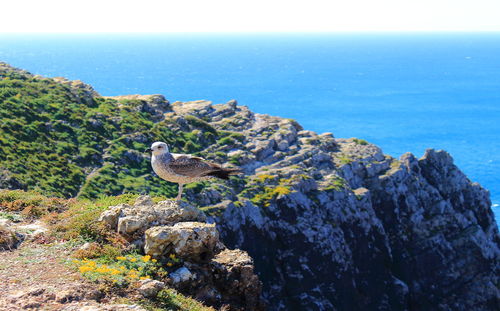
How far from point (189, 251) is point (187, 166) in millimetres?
3424

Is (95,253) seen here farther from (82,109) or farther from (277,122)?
(277,122)

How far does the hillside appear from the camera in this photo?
46906 millimetres

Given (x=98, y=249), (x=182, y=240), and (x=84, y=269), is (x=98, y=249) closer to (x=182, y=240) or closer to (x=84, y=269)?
(x=84, y=269)

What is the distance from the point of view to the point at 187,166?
20.2 metres

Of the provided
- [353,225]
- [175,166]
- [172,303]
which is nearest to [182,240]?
[172,303]

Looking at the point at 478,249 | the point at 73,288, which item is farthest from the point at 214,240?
the point at 478,249

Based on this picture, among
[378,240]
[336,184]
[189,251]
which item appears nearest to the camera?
[189,251]

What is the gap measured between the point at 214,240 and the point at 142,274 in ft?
10.1

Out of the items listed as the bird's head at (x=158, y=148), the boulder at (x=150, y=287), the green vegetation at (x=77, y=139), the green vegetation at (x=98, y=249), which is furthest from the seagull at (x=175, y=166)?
the green vegetation at (x=77, y=139)

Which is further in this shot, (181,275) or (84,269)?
(181,275)

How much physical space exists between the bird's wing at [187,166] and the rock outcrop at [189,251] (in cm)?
133

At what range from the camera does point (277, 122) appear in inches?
2773

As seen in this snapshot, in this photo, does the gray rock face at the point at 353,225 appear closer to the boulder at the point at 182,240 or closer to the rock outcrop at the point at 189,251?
the rock outcrop at the point at 189,251

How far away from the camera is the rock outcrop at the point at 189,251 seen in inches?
709
